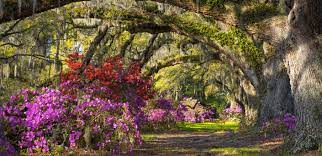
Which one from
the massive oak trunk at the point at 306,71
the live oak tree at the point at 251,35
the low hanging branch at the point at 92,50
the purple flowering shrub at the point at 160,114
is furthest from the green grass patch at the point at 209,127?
the massive oak trunk at the point at 306,71

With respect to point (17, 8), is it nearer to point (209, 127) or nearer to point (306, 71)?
point (306, 71)

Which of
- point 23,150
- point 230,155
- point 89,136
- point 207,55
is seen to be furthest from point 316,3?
point 207,55

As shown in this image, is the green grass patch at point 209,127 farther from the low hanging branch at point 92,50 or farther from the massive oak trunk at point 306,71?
the massive oak trunk at point 306,71

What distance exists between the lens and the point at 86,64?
1628 cm

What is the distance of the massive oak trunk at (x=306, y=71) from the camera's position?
30.5 feet

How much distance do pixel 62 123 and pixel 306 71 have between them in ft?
17.7

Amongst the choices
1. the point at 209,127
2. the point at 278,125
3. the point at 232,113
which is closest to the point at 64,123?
the point at 278,125

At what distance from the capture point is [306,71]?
9.60 meters

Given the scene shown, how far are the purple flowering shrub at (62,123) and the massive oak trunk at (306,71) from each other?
12.1 feet

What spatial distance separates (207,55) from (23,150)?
12773mm

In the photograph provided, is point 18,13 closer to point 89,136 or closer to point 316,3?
point 89,136

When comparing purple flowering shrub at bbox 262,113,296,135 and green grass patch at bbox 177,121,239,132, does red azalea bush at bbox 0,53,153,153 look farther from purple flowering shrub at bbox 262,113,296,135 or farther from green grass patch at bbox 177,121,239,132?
green grass patch at bbox 177,121,239,132

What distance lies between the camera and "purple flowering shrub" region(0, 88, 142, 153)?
32.2 feet

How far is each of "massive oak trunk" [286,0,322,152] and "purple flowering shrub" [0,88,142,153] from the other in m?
3.69
